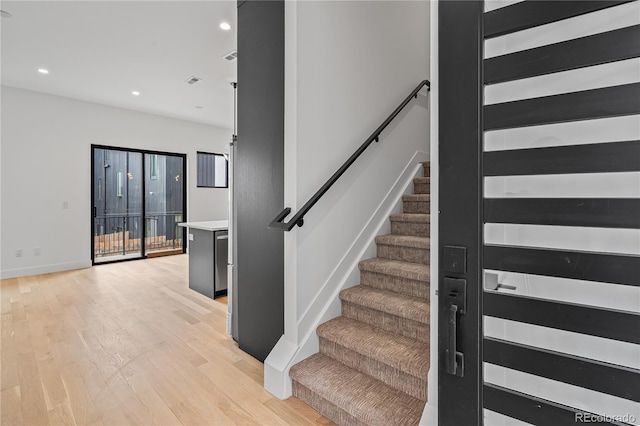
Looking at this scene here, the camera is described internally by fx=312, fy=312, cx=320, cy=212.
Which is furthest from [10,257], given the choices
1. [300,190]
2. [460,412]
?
[460,412]

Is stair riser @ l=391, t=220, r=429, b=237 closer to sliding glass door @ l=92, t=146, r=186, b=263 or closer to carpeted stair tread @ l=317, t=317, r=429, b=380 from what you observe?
carpeted stair tread @ l=317, t=317, r=429, b=380

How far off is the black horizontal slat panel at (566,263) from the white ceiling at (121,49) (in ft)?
10.5

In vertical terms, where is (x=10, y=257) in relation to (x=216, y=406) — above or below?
Result: above

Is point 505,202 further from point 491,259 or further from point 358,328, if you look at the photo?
point 358,328

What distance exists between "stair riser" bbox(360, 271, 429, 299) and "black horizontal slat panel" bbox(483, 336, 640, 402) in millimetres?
1093

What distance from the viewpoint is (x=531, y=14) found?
39.2 inches

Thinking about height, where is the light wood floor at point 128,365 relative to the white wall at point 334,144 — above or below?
below

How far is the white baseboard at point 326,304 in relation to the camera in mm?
2021

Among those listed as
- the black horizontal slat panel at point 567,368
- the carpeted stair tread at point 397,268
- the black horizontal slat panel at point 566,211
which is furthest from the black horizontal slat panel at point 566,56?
the carpeted stair tread at point 397,268

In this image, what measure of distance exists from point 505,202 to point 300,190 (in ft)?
4.30

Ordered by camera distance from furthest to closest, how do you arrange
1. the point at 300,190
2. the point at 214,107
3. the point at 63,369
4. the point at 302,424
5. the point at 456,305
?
the point at 214,107
the point at 63,369
the point at 300,190
the point at 302,424
the point at 456,305

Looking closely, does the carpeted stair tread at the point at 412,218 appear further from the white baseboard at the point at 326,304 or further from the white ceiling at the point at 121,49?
the white ceiling at the point at 121,49

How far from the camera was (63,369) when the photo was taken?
7.59 feet

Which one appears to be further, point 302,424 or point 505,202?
point 302,424
